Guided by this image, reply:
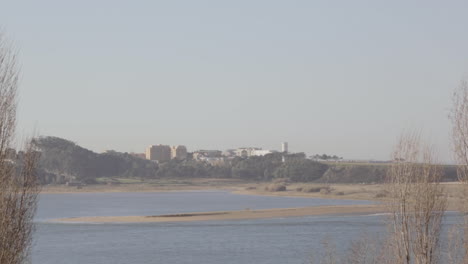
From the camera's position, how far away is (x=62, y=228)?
70.6 meters

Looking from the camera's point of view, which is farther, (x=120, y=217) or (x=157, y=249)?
(x=120, y=217)

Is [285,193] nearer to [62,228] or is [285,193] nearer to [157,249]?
[62,228]

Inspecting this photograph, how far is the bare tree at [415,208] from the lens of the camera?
21.4 m

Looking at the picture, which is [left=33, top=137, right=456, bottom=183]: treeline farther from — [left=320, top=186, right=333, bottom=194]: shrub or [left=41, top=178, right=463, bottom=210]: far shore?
[left=320, top=186, right=333, bottom=194]: shrub

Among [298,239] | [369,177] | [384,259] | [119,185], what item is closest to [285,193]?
[369,177]

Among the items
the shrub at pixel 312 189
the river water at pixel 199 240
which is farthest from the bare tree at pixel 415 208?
the shrub at pixel 312 189

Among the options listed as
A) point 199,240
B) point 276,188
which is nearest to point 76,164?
point 276,188

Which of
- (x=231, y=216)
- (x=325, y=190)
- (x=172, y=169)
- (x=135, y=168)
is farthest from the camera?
(x=172, y=169)

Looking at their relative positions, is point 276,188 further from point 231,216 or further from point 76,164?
point 231,216

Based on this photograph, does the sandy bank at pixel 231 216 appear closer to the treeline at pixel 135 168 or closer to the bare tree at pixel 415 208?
the bare tree at pixel 415 208

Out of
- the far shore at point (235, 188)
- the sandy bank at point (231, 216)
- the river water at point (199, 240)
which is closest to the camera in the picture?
the river water at point (199, 240)

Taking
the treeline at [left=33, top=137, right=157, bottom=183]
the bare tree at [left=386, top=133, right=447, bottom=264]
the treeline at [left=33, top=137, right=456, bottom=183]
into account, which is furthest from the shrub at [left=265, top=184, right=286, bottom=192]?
the bare tree at [left=386, top=133, right=447, bottom=264]

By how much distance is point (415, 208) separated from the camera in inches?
851

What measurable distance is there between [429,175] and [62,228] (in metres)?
52.8
